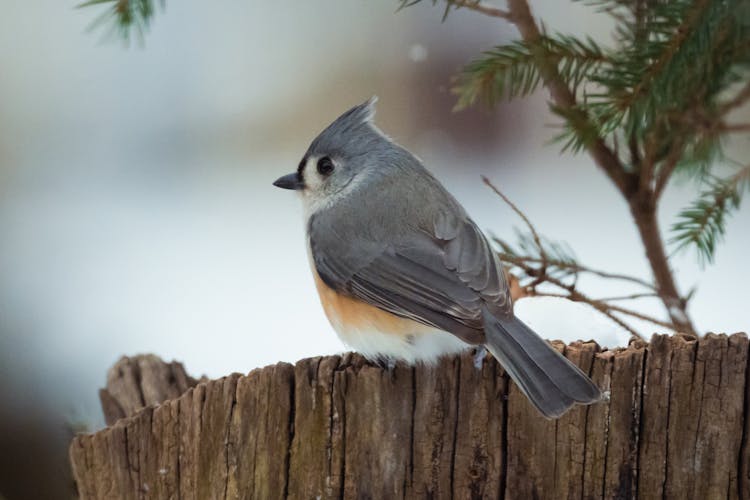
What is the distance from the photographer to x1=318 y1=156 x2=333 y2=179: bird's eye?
255cm

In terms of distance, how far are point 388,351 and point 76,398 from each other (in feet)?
Answer: 5.45

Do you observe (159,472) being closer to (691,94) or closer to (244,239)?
(691,94)

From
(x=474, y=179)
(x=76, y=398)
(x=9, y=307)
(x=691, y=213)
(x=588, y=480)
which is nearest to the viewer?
(x=588, y=480)

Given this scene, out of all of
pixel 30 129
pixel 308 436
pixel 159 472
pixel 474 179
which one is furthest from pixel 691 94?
pixel 30 129

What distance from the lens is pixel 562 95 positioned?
95.6 inches

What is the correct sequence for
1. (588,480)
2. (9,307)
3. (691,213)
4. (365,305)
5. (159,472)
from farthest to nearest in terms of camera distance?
(9,307), (691,213), (365,305), (159,472), (588,480)

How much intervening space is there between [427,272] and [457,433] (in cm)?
44

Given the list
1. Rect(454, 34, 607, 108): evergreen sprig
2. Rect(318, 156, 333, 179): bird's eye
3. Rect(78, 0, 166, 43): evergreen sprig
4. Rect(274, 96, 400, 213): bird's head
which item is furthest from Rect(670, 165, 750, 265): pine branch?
Rect(78, 0, 166, 43): evergreen sprig

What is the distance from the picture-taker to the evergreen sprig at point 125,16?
2.07 metres

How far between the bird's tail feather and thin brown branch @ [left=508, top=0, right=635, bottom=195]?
0.60 meters

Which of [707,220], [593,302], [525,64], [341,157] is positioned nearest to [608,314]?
[593,302]

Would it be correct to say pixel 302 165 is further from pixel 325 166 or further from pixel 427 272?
pixel 427 272

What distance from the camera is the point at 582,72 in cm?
226

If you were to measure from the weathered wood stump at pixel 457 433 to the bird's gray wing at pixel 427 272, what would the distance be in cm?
14
